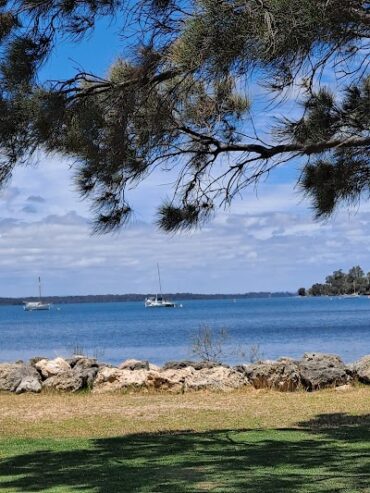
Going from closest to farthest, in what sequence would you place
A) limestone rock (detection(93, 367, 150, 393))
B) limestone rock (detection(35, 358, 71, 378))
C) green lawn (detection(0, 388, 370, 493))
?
green lawn (detection(0, 388, 370, 493)) < limestone rock (detection(93, 367, 150, 393)) < limestone rock (detection(35, 358, 71, 378))

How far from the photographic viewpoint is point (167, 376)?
14930 millimetres

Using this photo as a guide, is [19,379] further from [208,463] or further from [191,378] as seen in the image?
[208,463]

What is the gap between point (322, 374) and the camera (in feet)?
48.5

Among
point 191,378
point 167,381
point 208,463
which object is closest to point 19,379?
point 167,381

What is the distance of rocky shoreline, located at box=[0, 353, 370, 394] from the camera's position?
14.7 m

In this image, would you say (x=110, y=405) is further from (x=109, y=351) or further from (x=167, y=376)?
(x=109, y=351)

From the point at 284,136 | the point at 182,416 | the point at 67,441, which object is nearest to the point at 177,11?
the point at 284,136

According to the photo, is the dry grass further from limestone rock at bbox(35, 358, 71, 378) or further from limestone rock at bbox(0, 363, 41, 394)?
limestone rock at bbox(35, 358, 71, 378)

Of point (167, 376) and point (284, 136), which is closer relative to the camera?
point (284, 136)

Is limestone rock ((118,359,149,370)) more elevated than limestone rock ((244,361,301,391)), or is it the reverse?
limestone rock ((118,359,149,370))

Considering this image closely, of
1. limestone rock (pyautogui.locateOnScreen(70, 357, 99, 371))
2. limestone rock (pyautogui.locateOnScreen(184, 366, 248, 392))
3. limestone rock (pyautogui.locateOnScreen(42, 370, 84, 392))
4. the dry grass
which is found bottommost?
the dry grass

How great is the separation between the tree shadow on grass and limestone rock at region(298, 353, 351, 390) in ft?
12.6

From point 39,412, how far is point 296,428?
3.93 metres

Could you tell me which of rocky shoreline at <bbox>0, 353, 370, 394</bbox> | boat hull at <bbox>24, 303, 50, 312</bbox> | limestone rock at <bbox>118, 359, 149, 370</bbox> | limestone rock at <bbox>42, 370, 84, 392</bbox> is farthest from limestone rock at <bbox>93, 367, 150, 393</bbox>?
boat hull at <bbox>24, 303, 50, 312</bbox>
